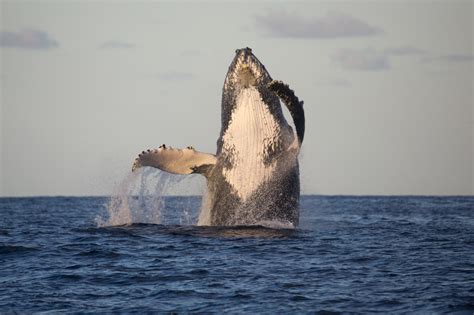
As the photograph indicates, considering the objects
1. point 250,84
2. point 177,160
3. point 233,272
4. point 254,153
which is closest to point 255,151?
point 254,153

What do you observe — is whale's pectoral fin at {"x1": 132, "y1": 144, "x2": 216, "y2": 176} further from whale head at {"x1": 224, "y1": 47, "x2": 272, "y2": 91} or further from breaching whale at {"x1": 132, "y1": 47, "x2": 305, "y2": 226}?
whale head at {"x1": 224, "y1": 47, "x2": 272, "y2": 91}

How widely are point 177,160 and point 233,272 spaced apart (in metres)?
6.58

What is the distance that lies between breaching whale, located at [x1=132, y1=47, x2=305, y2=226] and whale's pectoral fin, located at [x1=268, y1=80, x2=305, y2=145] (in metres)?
0.67

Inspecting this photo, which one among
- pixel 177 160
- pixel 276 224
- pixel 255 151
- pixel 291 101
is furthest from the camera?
pixel 177 160

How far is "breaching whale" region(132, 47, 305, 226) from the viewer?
2083cm

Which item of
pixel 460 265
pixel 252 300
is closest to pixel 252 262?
pixel 252 300

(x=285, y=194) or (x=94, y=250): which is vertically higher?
(x=285, y=194)

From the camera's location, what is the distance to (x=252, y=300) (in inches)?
537

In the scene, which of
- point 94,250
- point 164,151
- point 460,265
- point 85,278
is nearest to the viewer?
point 85,278

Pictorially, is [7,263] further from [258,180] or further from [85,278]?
[258,180]

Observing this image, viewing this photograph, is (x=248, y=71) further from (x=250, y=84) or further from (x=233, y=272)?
(x=233, y=272)

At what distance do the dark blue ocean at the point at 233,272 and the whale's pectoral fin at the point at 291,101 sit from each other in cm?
273

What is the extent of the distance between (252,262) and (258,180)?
4.45 metres

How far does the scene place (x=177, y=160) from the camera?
21.8 meters
